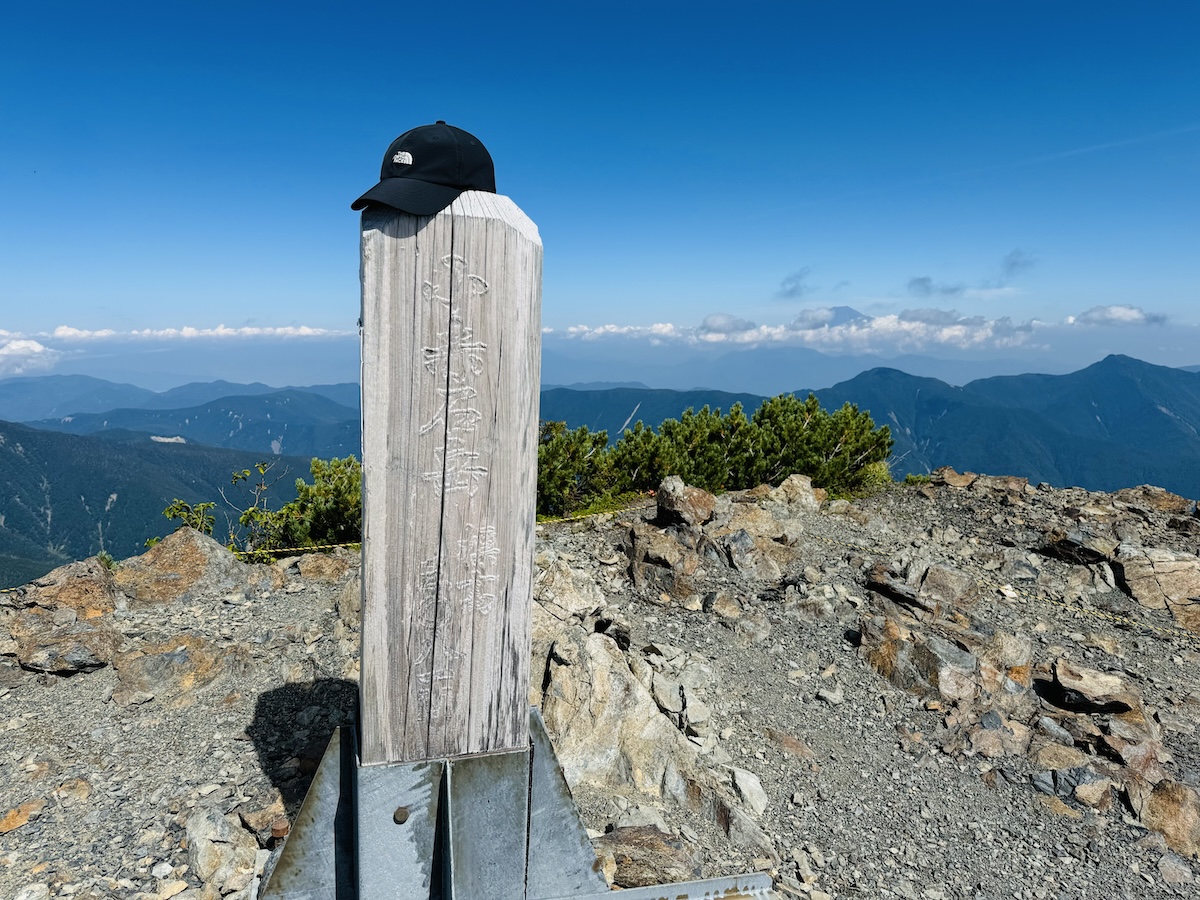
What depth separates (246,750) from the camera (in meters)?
4.18

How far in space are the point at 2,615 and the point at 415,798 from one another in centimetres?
527

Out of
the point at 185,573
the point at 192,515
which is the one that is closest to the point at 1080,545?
the point at 185,573

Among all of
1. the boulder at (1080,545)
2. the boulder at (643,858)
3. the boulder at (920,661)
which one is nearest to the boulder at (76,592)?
the boulder at (643,858)

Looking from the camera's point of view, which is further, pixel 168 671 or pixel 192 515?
pixel 192 515

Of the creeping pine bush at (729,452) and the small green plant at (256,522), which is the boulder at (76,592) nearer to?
the small green plant at (256,522)

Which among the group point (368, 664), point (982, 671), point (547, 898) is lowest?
point (982, 671)

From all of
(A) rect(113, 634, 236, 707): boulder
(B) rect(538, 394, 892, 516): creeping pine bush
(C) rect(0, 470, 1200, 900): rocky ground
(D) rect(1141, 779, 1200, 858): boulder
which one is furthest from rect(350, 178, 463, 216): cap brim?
(B) rect(538, 394, 892, 516): creeping pine bush

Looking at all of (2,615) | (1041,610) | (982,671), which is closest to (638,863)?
(982,671)

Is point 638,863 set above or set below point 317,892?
below

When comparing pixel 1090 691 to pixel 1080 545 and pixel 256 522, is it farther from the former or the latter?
pixel 256 522

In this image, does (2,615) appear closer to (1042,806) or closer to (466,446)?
(466,446)

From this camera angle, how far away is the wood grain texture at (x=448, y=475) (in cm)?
187

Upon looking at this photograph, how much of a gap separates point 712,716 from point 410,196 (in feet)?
15.7

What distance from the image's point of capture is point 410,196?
1.82 m
